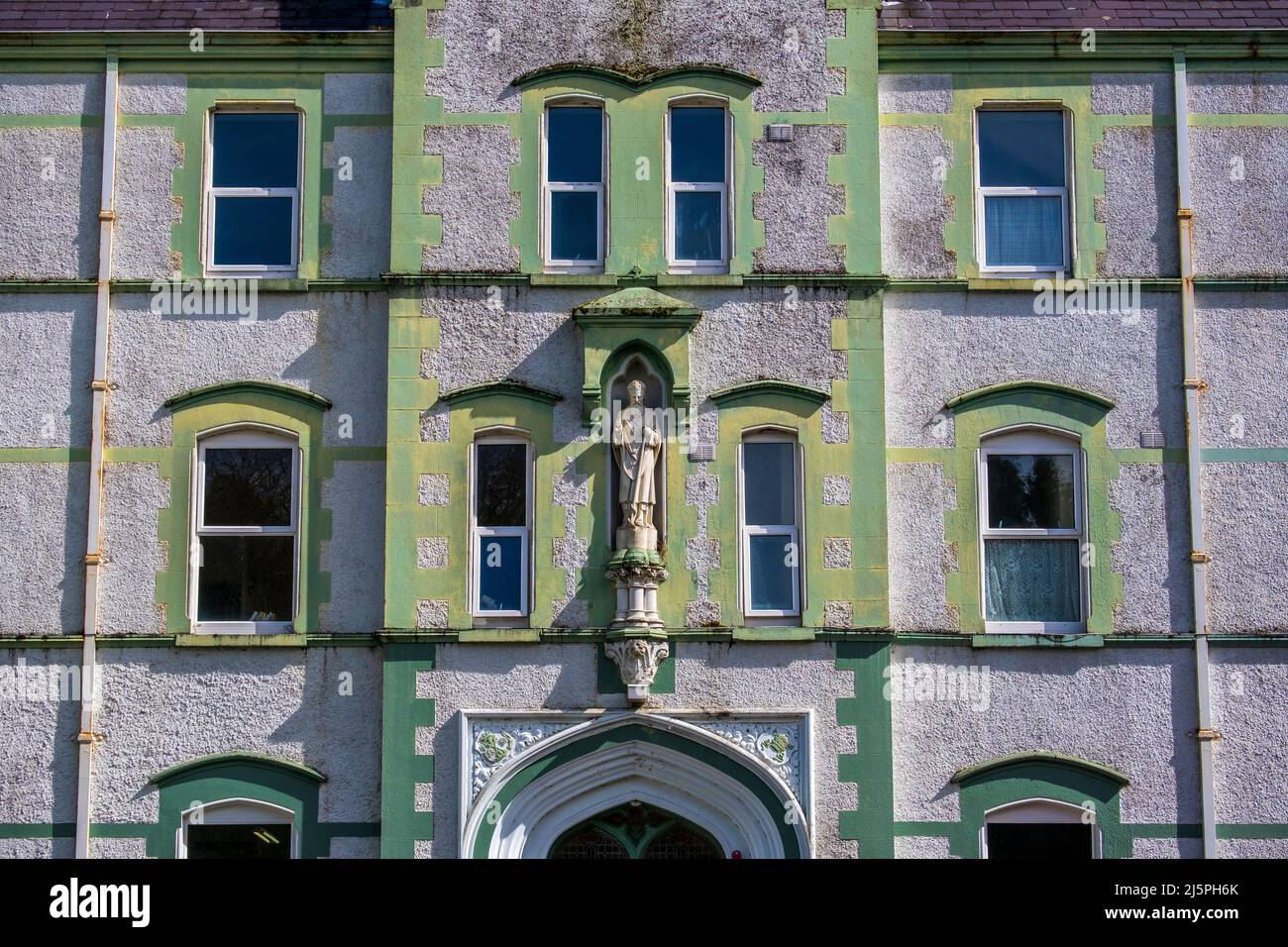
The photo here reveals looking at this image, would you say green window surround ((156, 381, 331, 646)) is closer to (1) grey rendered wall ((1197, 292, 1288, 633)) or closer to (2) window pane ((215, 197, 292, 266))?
(2) window pane ((215, 197, 292, 266))

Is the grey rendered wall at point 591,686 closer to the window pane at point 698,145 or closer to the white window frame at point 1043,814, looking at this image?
the white window frame at point 1043,814

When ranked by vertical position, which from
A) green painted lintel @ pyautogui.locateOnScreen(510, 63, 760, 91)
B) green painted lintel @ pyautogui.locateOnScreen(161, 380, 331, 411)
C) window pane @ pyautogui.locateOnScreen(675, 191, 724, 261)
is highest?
green painted lintel @ pyautogui.locateOnScreen(510, 63, 760, 91)

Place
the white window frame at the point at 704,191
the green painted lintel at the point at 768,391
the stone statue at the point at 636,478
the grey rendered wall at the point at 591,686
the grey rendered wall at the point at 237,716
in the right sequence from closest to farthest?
the grey rendered wall at the point at 591,686
the stone statue at the point at 636,478
the grey rendered wall at the point at 237,716
the green painted lintel at the point at 768,391
the white window frame at the point at 704,191

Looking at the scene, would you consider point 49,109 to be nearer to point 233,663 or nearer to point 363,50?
point 363,50

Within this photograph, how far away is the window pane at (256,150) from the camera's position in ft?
65.0

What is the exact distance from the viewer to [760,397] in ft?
62.2

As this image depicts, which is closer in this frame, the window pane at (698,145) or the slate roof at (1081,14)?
the window pane at (698,145)

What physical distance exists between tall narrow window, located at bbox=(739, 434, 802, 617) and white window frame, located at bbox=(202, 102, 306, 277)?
15.2 ft

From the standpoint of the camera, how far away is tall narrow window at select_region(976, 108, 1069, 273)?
19703mm

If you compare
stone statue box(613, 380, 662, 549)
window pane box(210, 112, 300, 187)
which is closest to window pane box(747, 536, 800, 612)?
stone statue box(613, 380, 662, 549)

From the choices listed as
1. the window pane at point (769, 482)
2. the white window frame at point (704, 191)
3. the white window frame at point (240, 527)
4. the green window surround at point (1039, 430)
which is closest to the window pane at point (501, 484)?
the white window frame at point (240, 527)

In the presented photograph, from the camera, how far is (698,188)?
19438mm

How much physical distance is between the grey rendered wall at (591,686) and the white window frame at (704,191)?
137 inches

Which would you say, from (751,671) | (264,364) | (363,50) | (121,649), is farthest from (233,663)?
(363,50)
